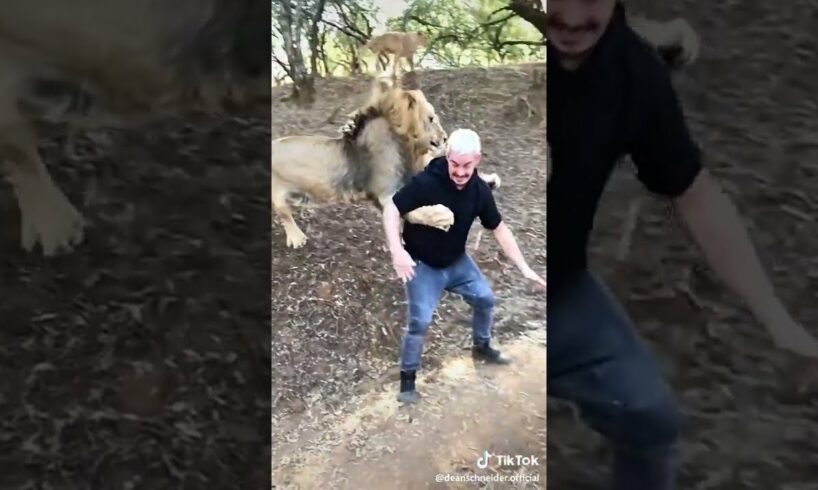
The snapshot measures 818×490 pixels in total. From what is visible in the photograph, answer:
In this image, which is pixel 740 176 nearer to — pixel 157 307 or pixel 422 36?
pixel 422 36

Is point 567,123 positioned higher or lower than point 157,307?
higher

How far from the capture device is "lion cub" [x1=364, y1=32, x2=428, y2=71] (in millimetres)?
534

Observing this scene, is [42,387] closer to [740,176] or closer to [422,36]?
[422,36]

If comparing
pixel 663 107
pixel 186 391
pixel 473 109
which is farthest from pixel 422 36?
pixel 186 391

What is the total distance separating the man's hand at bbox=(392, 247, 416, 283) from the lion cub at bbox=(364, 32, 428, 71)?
0.13 m

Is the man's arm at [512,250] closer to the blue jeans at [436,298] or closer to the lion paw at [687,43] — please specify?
the blue jeans at [436,298]

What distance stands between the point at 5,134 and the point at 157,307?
0.18m

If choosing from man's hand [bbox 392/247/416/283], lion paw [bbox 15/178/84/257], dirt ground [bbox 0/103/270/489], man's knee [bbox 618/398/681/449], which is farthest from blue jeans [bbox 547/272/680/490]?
lion paw [bbox 15/178/84/257]

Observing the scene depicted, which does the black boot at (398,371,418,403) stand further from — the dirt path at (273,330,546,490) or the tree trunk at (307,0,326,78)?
the tree trunk at (307,0,326,78)

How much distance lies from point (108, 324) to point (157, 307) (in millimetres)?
38

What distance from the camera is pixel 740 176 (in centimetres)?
54

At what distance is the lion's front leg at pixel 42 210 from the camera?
549mm

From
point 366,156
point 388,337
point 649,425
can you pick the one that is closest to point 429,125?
point 366,156

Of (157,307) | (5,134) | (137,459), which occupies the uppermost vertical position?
(5,134)
